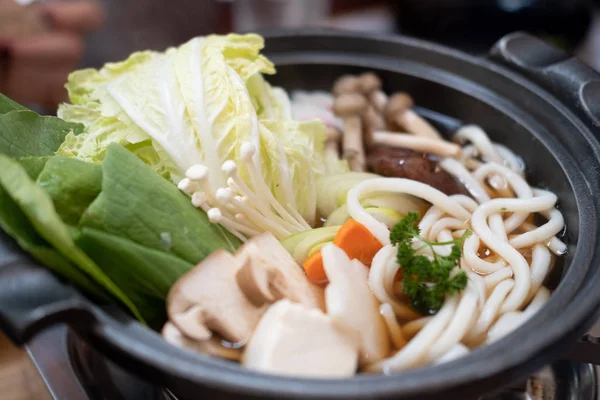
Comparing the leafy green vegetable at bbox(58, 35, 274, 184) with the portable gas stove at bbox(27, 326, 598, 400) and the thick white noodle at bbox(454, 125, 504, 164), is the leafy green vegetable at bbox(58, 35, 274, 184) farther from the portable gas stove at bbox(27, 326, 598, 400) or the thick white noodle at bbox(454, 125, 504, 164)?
the thick white noodle at bbox(454, 125, 504, 164)

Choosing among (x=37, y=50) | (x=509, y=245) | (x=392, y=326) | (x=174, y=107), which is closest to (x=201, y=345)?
(x=392, y=326)

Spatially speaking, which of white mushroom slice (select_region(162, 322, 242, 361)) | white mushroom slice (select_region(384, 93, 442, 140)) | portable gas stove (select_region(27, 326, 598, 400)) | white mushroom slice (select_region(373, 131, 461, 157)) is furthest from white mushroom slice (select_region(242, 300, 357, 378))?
white mushroom slice (select_region(384, 93, 442, 140))

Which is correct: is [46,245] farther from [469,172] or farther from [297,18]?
[297,18]

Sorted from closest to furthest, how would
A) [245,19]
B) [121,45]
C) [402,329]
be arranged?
1. [402,329]
2. [121,45]
3. [245,19]

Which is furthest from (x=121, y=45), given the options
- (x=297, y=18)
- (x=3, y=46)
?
(x=297, y=18)

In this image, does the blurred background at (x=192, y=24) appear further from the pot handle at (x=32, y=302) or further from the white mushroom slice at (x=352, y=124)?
the pot handle at (x=32, y=302)

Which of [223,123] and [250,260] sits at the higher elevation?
[223,123]

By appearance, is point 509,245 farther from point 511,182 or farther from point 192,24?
point 192,24

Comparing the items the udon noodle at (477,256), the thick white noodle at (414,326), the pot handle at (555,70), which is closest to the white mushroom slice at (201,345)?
the udon noodle at (477,256)
